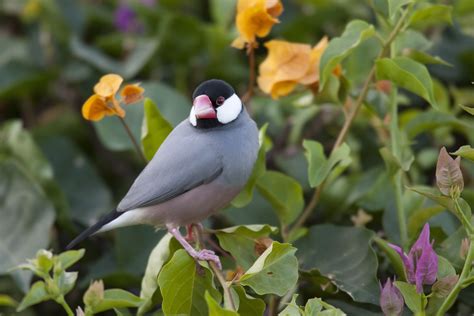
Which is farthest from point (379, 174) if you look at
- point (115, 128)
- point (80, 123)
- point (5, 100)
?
point (5, 100)

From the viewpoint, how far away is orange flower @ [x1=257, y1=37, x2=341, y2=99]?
191cm

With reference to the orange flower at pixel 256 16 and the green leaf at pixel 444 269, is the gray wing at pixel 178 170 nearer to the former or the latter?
the orange flower at pixel 256 16

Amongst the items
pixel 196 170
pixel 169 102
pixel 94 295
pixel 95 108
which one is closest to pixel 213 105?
pixel 196 170

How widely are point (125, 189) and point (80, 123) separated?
1.58 ft

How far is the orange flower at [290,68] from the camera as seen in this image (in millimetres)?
1913

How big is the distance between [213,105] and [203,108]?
0.03 m

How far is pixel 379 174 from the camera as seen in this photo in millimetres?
2223

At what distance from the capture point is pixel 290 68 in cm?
191

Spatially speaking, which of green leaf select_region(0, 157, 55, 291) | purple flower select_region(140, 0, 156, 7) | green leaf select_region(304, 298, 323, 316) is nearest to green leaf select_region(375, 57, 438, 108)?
green leaf select_region(304, 298, 323, 316)

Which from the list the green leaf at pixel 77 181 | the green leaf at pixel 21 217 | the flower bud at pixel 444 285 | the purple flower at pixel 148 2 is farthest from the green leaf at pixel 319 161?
the purple flower at pixel 148 2

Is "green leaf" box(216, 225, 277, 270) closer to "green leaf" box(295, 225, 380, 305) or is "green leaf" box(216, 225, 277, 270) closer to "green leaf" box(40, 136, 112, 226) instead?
"green leaf" box(295, 225, 380, 305)

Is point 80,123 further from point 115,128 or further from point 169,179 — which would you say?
point 169,179

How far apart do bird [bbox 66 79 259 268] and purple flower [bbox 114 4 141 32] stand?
1379 mm

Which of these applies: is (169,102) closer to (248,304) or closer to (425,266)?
(248,304)
